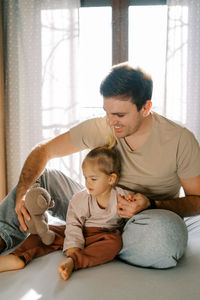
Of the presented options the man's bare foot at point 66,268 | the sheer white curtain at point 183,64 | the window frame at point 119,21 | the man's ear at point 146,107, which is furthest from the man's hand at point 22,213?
the window frame at point 119,21

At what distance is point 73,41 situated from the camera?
285 centimetres

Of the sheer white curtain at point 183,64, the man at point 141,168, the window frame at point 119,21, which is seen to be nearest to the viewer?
the man at point 141,168

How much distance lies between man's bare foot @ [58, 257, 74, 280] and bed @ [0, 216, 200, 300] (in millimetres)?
19

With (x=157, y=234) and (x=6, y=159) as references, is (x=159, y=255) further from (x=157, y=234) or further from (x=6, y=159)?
(x=6, y=159)

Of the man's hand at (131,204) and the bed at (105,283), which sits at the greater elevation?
the man's hand at (131,204)

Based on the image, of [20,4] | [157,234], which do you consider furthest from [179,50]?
[157,234]

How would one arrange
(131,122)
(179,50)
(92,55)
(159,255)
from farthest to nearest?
(92,55)
(179,50)
(131,122)
(159,255)

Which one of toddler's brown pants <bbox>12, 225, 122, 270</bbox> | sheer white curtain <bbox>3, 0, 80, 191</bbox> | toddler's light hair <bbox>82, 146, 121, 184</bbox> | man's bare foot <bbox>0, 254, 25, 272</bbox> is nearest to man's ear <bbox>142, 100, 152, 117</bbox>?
toddler's light hair <bbox>82, 146, 121, 184</bbox>

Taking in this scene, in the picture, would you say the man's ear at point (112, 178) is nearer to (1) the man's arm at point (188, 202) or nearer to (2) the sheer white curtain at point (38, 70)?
(1) the man's arm at point (188, 202)

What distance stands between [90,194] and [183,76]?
173 centimetres

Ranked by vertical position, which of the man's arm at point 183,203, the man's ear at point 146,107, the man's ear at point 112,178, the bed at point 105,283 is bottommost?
the bed at point 105,283

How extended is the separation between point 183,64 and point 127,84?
1.58m

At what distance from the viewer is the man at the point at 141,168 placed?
4.03ft

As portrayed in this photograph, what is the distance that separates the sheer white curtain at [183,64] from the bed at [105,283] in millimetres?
1744
